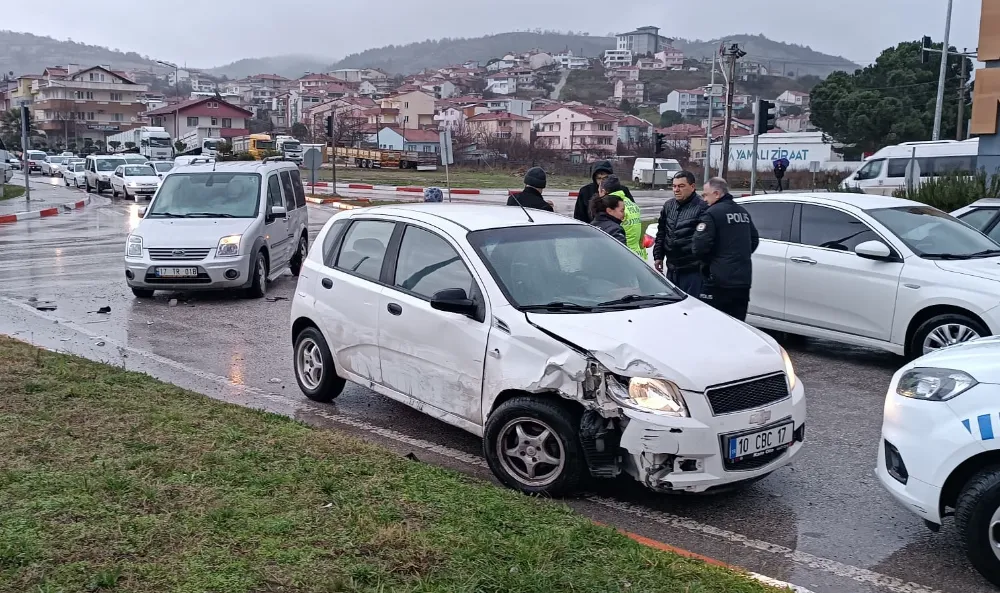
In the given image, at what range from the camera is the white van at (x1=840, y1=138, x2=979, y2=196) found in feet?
101

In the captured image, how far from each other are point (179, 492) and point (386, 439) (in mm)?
2034

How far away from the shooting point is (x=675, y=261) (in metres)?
8.79

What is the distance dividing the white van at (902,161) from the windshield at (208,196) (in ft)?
76.3

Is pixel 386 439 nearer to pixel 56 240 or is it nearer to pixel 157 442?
pixel 157 442

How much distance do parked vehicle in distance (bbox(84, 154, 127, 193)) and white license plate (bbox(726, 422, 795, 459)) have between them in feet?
128

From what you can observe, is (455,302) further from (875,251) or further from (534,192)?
(875,251)

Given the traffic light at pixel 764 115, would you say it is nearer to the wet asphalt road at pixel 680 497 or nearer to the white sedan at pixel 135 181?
the wet asphalt road at pixel 680 497

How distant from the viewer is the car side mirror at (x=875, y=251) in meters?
8.82

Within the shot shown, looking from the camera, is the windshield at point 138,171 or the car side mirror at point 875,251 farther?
the windshield at point 138,171

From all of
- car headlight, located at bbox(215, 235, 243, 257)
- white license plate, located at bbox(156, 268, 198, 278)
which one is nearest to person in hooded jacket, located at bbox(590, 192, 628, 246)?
car headlight, located at bbox(215, 235, 243, 257)

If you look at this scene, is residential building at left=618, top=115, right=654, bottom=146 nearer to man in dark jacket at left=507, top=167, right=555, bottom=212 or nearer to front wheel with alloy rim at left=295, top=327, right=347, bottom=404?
man in dark jacket at left=507, top=167, right=555, bottom=212

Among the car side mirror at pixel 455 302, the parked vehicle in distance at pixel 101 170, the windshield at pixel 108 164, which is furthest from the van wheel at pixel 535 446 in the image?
the windshield at pixel 108 164

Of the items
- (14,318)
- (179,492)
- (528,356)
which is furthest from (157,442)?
(14,318)

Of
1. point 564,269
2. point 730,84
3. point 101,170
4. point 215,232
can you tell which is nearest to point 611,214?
point 564,269
